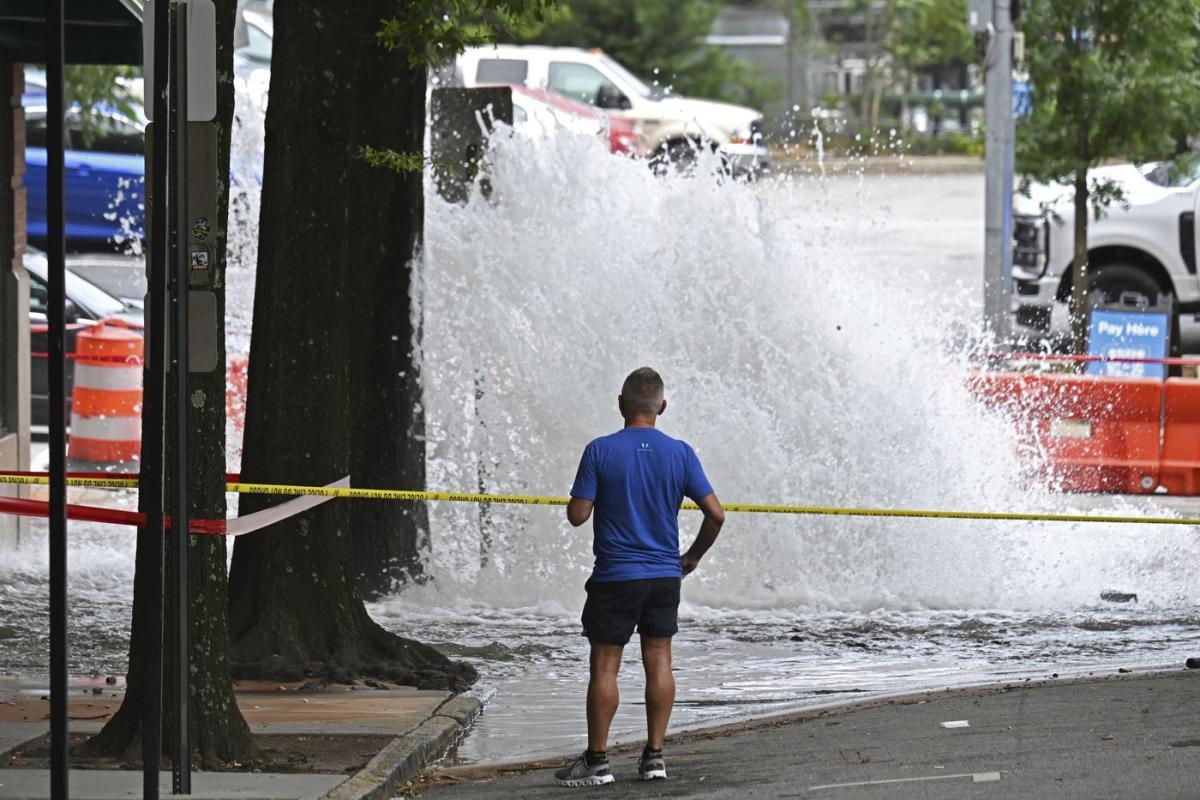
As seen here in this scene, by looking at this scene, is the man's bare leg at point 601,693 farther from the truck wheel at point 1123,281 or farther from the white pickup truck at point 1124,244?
the truck wheel at point 1123,281

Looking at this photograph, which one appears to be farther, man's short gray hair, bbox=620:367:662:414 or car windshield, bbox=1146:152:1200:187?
car windshield, bbox=1146:152:1200:187

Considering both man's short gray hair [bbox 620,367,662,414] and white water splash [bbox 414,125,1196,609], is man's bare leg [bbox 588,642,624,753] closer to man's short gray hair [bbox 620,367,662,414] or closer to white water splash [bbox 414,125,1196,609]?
man's short gray hair [bbox 620,367,662,414]

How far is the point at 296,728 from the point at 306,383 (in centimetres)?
180

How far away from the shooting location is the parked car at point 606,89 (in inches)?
1150

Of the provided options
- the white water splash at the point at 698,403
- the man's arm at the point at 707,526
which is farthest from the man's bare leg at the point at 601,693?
the white water splash at the point at 698,403

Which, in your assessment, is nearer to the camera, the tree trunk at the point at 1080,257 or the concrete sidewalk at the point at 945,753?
the concrete sidewalk at the point at 945,753

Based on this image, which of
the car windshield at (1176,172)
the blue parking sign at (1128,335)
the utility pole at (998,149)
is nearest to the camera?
the blue parking sign at (1128,335)

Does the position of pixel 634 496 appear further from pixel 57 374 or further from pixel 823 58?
pixel 823 58

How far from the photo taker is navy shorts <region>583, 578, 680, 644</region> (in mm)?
7359

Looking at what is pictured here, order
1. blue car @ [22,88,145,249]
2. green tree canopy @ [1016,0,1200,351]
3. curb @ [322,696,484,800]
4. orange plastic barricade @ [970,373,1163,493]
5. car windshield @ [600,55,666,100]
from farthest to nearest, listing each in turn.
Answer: car windshield @ [600,55,666,100], blue car @ [22,88,145,249], green tree canopy @ [1016,0,1200,351], orange plastic barricade @ [970,373,1163,493], curb @ [322,696,484,800]

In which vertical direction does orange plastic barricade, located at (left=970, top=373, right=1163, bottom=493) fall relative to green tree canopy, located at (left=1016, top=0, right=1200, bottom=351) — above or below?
below

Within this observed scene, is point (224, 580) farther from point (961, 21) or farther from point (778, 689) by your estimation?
point (961, 21)

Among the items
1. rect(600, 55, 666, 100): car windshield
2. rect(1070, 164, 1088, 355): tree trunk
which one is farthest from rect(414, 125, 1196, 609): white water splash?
rect(600, 55, 666, 100): car windshield

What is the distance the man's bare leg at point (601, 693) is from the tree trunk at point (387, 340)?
363 cm
